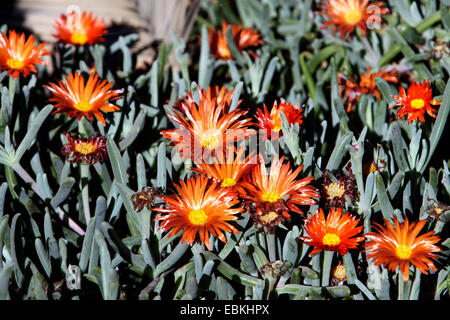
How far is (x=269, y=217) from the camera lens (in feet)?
2.76

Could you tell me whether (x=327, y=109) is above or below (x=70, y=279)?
above

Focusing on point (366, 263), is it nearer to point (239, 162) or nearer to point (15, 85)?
point (239, 162)

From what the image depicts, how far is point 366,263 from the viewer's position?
924mm

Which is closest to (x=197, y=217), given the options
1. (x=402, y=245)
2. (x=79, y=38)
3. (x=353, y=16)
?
(x=402, y=245)

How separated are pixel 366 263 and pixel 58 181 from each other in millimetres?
646

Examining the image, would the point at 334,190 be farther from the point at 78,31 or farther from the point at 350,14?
the point at 78,31

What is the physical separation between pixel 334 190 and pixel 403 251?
0.16 meters

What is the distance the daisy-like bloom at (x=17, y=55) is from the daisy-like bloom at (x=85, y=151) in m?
0.23

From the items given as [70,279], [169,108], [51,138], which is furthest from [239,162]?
[51,138]

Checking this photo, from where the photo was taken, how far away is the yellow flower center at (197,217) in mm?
855

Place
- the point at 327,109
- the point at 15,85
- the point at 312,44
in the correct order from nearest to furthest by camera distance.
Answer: the point at 15,85 → the point at 327,109 → the point at 312,44

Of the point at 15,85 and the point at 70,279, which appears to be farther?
the point at 15,85

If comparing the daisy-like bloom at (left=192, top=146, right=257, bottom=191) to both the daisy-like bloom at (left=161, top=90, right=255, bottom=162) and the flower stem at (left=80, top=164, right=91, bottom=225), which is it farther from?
the flower stem at (left=80, top=164, right=91, bottom=225)
